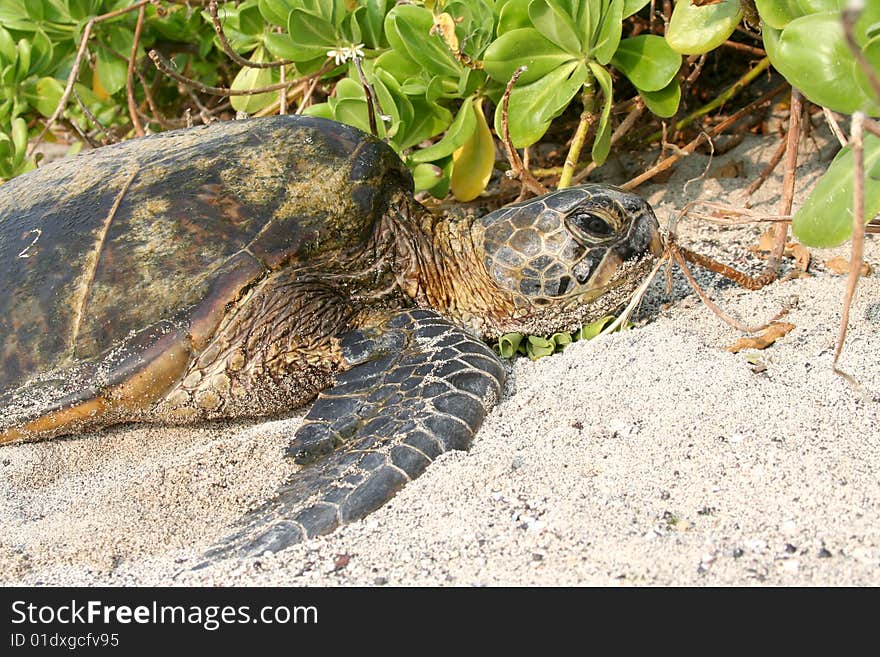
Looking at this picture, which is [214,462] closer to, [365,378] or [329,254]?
[365,378]

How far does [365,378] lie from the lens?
1.92 metres

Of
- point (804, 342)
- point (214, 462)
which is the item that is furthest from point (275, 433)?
point (804, 342)

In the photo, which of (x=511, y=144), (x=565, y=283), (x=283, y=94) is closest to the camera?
(x=565, y=283)

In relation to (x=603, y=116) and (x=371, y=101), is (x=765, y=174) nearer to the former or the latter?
(x=603, y=116)

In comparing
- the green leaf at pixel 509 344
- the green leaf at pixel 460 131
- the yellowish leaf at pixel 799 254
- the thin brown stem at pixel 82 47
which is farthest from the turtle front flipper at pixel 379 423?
the thin brown stem at pixel 82 47

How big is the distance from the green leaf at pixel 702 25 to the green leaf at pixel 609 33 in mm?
125

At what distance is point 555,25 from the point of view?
78.7 inches

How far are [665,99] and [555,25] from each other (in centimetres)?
38

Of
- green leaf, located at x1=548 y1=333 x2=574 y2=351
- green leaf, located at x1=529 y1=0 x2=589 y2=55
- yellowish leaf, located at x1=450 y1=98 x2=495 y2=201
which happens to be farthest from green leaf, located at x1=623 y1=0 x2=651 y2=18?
green leaf, located at x1=548 y1=333 x2=574 y2=351

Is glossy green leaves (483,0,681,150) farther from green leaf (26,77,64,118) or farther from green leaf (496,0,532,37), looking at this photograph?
green leaf (26,77,64,118)

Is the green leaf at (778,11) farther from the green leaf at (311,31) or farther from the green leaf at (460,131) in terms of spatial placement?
the green leaf at (311,31)

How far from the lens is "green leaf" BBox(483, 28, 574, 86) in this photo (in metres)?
2.05

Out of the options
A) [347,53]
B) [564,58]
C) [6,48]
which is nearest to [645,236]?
[564,58]
